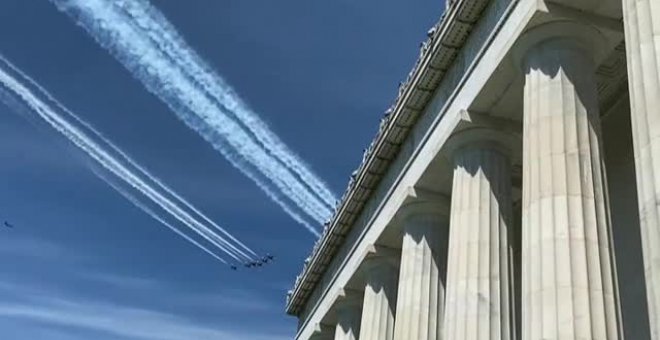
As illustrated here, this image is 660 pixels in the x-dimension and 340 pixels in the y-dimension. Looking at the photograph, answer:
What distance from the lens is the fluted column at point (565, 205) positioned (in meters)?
34.1

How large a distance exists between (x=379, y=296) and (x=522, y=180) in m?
22.6

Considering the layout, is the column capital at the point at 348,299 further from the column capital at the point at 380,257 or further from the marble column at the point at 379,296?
the column capital at the point at 380,257

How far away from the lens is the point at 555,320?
33938 millimetres

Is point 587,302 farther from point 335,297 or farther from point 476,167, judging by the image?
point 335,297

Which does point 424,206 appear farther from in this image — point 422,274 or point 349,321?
point 349,321

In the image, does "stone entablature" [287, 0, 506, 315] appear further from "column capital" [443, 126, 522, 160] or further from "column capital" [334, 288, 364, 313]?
"column capital" [334, 288, 364, 313]

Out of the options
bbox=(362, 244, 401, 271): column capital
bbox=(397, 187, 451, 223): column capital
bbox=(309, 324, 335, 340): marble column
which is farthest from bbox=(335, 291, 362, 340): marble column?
bbox=(397, 187, 451, 223): column capital

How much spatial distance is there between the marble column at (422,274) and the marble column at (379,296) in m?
8.04

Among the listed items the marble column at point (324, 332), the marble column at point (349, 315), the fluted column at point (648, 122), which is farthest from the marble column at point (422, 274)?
the marble column at point (324, 332)

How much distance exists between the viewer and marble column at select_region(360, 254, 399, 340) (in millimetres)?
67375

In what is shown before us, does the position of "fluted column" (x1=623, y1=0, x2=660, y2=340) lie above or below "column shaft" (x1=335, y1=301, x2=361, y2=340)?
below

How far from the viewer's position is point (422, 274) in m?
57.6

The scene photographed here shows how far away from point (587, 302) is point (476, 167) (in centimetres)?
1658

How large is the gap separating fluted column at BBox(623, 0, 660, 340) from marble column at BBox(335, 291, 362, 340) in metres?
52.8
